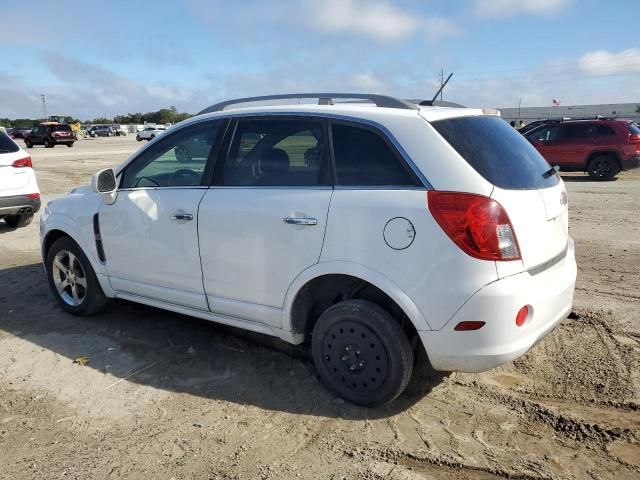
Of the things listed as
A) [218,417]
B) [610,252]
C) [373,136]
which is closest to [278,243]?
[373,136]

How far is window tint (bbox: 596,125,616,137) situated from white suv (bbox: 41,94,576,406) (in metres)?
14.4

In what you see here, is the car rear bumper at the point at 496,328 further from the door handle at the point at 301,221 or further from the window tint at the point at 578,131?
the window tint at the point at 578,131

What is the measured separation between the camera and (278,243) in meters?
3.50

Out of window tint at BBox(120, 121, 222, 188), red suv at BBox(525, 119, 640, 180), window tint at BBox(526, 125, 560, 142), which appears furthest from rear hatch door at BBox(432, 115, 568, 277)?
window tint at BBox(526, 125, 560, 142)

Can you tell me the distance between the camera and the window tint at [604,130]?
1620 centimetres

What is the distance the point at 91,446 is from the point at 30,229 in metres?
7.11

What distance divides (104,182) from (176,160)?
63cm

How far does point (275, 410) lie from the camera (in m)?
3.46

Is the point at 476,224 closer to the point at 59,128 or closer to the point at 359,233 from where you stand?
the point at 359,233

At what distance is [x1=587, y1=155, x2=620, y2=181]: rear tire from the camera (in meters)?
16.2

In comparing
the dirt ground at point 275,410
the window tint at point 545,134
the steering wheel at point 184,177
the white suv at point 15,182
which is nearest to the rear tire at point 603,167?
the window tint at point 545,134

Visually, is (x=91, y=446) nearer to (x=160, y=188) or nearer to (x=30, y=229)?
(x=160, y=188)

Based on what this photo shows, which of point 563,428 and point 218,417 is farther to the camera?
point 218,417

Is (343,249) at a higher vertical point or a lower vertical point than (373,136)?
lower
